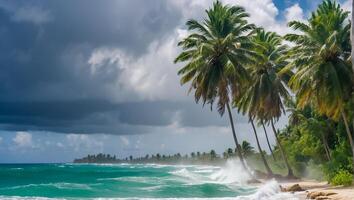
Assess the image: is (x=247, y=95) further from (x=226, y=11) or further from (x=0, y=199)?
(x=0, y=199)

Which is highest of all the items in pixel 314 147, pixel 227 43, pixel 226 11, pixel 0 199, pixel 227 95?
pixel 226 11

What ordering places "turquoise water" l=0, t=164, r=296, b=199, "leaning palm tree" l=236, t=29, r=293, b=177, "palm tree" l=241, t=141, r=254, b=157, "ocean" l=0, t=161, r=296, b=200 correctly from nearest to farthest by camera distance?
"ocean" l=0, t=161, r=296, b=200 → "turquoise water" l=0, t=164, r=296, b=199 → "leaning palm tree" l=236, t=29, r=293, b=177 → "palm tree" l=241, t=141, r=254, b=157

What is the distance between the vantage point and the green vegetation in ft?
87.2

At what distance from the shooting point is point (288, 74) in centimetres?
4003

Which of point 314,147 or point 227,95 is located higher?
point 227,95

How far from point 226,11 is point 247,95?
7846 millimetres

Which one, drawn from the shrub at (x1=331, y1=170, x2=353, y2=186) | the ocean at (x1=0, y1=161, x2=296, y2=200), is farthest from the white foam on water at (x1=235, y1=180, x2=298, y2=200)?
the shrub at (x1=331, y1=170, x2=353, y2=186)

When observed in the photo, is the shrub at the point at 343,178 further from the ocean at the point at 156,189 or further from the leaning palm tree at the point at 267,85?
the leaning palm tree at the point at 267,85

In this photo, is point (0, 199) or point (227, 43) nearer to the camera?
point (0, 199)

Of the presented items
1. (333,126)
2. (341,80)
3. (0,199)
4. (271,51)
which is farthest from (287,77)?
(0,199)

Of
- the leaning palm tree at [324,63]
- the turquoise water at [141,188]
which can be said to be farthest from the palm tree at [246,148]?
the leaning palm tree at [324,63]

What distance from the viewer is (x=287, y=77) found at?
132 ft

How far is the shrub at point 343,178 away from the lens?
2531 centimetres

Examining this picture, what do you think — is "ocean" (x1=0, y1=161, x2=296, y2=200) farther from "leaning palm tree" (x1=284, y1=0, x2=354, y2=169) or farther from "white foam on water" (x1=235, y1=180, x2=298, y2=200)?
"leaning palm tree" (x1=284, y1=0, x2=354, y2=169)
